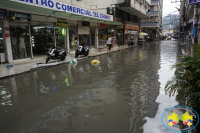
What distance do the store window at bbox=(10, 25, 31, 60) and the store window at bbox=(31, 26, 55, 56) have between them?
1.86 meters

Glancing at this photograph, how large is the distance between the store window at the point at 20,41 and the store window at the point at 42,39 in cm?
186

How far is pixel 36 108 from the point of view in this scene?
15.3ft

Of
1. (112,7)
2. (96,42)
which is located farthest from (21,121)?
(112,7)

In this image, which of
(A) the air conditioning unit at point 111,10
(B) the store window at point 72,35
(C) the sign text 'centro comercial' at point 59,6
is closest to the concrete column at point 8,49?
(C) the sign text 'centro comercial' at point 59,6

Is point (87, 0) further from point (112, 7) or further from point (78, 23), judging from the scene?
point (78, 23)

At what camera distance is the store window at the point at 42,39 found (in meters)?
16.1

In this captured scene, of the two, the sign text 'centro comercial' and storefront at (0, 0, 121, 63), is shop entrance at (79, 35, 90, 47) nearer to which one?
storefront at (0, 0, 121, 63)

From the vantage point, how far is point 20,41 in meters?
13.5

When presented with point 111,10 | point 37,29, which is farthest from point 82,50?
point 111,10

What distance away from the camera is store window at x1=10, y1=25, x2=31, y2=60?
12852 millimetres

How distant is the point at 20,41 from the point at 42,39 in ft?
10.8

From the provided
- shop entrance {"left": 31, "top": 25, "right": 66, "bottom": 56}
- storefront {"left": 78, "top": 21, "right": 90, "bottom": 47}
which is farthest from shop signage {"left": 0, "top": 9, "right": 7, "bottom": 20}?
storefront {"left": 78, "top": 21, "right": 90, "bottom": 47}

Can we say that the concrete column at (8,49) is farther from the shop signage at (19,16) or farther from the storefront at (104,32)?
the storefront at (104,32)

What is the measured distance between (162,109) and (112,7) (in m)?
25.3
